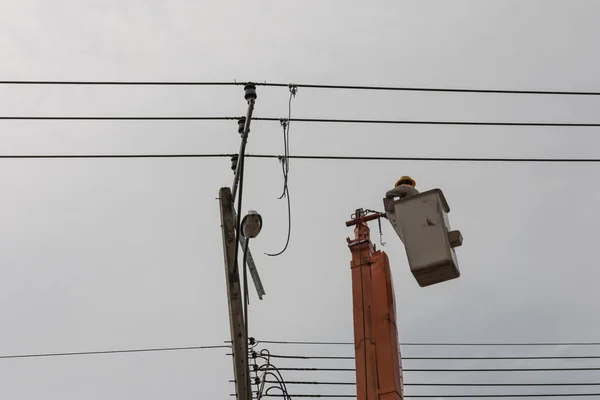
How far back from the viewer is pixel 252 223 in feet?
21.5

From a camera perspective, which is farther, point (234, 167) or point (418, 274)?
point (234, 167)

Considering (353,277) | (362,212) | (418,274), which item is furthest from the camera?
(362,212)

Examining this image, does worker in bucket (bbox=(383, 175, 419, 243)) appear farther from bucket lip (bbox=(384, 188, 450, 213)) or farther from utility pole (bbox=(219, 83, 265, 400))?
utility pole (bbox=(219, 83, 265, 400))

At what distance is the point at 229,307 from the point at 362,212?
2.67 meters

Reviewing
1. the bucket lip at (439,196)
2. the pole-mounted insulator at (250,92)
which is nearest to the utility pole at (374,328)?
the bucket lip at (439,196)

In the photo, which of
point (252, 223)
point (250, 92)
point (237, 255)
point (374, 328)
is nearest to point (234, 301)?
point (237, 255)

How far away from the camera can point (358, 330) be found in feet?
26.0

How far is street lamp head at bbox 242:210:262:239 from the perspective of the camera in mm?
6547

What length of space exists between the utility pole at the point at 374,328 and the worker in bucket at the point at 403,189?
4.42 ft

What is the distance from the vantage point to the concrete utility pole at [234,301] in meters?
6.79

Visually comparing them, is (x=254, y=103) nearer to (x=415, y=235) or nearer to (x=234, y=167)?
(x=234, y=167)

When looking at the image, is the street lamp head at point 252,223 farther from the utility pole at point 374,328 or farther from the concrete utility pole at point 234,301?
the utility pole at point 374,328

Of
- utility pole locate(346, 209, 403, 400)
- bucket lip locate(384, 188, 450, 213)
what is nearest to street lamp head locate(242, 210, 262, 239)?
bucket lip locate(384, 188, 450, 213)

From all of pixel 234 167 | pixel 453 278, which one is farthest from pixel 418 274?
pixel 234 167
